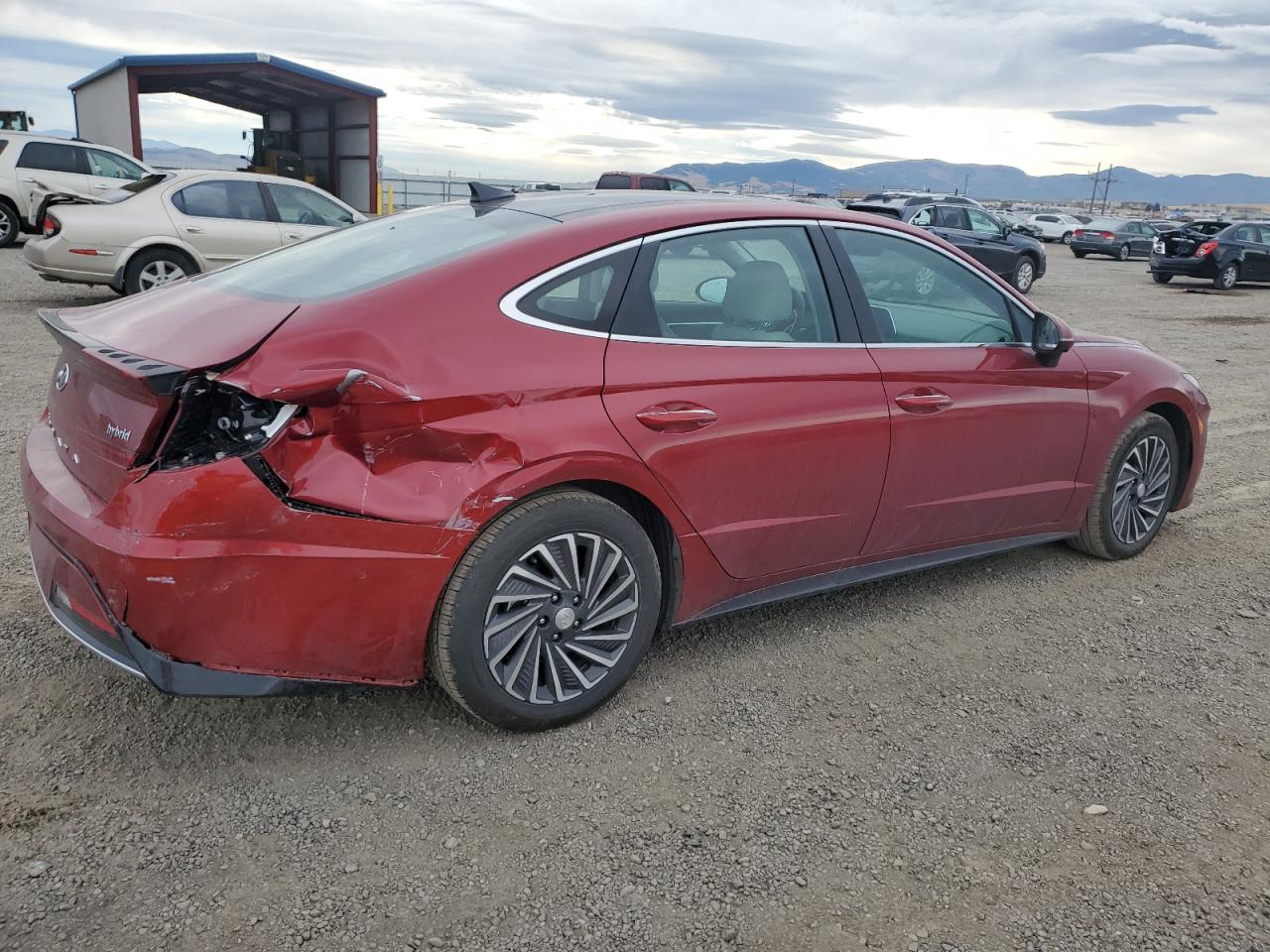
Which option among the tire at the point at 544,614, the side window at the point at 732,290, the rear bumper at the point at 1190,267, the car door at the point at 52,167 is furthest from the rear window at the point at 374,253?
the rear bumper at the point at 1190,267

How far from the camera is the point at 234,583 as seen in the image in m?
2.57

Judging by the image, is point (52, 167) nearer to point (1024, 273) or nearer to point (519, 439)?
point (1024, 273)

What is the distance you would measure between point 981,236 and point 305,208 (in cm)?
1249

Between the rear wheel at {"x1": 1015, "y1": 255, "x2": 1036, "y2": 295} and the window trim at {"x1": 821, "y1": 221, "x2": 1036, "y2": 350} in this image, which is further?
the rear wheel at {"x1": 1015, "y1": 255, "x2": 1036, "y2": 295}

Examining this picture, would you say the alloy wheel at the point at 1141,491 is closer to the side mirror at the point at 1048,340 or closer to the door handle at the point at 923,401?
the side mirror at the point at 1048,340

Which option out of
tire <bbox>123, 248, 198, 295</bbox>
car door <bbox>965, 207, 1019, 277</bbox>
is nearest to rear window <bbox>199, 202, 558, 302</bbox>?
tire <bbox>123, 248, 198, 295</bbox>

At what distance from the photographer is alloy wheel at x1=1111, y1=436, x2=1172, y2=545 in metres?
4.73

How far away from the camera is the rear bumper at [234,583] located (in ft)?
8.31

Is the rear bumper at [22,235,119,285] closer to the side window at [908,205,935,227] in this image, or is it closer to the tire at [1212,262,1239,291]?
the side window at [908,205,935,227]

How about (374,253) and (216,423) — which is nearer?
(216,423)

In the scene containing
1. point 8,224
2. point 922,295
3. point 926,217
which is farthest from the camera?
point 926,217

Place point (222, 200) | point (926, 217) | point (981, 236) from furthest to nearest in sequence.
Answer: point (926, 217), point (981, 236), point (222, 200)

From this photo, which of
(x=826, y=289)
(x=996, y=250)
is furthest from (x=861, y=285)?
(x=996, y=250)

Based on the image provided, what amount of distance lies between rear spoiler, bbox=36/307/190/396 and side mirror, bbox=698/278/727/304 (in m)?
1.65
